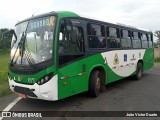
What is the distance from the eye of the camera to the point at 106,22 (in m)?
9.21

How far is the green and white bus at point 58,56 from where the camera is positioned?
6336mm

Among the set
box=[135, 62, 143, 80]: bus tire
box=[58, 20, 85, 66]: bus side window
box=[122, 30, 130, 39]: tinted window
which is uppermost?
box=[122, 30, 130, 39]: tinted window

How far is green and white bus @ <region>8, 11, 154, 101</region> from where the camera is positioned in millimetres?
6336

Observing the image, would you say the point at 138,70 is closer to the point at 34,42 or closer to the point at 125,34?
the point at 125,34

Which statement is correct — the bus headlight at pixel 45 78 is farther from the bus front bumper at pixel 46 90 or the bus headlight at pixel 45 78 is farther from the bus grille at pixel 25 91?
the bus grille at pixel 25 91

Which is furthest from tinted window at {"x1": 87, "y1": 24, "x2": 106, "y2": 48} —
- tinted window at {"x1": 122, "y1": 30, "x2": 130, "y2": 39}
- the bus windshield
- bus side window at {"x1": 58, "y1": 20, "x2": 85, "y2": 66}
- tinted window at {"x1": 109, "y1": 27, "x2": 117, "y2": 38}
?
tinted window at {"x1": 122, "y1": 30, "x2": 130, "y2": 39}

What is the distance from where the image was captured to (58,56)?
6.42 metres

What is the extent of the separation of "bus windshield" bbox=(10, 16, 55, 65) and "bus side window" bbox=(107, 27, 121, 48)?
330cm

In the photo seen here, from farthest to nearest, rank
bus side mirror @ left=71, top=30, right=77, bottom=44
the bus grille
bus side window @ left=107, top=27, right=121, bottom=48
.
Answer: bus side window @ left=107, top=27, right=121, bottom=48 → bus side mirror @ left=71, top=30, right=77, bottom=44 → the bus grille

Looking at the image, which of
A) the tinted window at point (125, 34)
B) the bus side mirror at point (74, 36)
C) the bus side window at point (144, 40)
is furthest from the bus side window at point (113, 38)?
the bus side window at point (144, 40)

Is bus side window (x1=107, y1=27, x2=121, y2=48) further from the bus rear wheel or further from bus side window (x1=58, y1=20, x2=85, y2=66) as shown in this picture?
bus side window (x1=58, y1=20, x2=85, y2=66)

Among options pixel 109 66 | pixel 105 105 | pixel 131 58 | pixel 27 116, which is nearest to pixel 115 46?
pixel 109 66

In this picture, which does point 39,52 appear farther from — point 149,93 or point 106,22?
point 149,93

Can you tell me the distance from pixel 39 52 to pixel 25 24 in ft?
4.19
